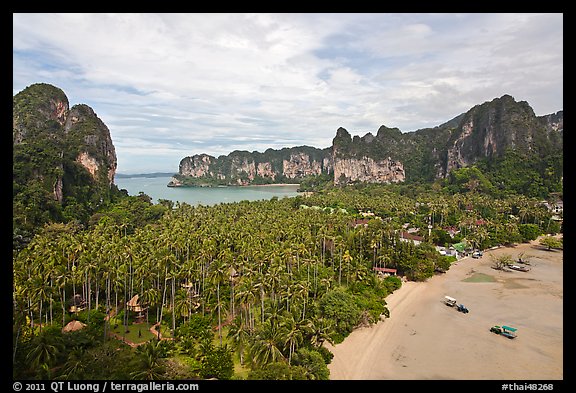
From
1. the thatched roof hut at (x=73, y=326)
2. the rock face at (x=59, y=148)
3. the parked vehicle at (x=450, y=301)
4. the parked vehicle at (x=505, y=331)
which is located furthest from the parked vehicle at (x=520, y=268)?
the rock face at (x=59, y=148)

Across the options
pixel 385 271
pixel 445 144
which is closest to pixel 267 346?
pixel 385 271

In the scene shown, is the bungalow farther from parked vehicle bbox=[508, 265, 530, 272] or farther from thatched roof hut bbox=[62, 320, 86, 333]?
thatched roof hut bbox=[62, 320, 86, 333]

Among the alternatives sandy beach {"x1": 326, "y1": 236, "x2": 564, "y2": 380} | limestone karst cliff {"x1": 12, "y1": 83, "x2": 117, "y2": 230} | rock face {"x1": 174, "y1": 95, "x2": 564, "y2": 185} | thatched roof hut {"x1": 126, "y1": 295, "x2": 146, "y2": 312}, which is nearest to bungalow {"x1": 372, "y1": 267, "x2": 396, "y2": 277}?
sandy beach {"x1": 326, "y1": 236, "x2": 564, "y2": 380}

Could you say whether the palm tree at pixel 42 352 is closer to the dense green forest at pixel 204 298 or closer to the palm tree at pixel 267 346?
the dense green forest at pixel 204 298

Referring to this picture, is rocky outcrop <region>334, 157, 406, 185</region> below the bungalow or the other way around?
the other way around

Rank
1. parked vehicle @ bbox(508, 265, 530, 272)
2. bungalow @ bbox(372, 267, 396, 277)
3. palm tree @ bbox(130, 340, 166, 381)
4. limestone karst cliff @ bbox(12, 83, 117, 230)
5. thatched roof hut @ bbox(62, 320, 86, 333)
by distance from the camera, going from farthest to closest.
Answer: limestone karst cliff @ bbox(12, 83, 117, 230) → parked vehicle @ bbox(508, 265, 530, 272) → bungalow @ bbox(372, 267, 396, 277) → thatched roof hut @ bbox(62, 320, 86, 333) → palm tree @ bbox(130, 340, 166, 381)

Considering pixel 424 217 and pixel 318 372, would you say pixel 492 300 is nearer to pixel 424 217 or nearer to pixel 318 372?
pixel 318 372

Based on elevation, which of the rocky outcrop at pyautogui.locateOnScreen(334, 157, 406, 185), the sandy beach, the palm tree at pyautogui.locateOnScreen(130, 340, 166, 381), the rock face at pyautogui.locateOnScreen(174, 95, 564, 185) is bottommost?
the sandy beach
